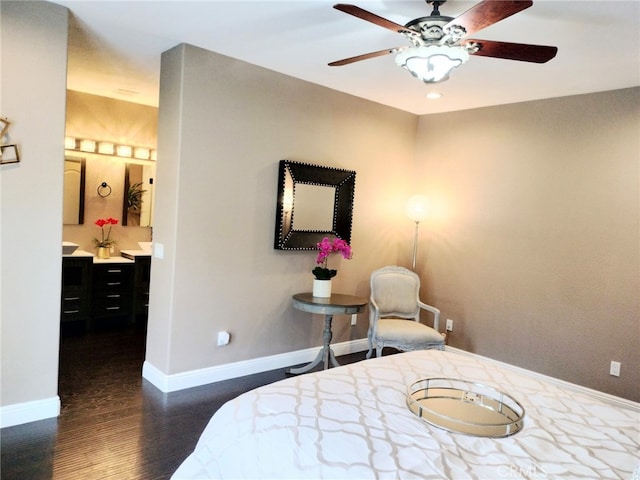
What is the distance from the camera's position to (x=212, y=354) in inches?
145

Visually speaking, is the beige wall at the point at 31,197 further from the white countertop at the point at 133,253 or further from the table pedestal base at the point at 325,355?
the white countertop at the point at 133,253

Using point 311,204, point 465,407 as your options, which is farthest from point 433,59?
point 311,204

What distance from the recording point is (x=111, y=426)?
9.36 feet

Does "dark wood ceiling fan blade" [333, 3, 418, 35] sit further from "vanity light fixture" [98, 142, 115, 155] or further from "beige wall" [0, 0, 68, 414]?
"vanity light fixture" [98, 142, 115, 155]

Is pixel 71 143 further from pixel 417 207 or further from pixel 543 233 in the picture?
pixel 543 233

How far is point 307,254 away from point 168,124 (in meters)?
1.65

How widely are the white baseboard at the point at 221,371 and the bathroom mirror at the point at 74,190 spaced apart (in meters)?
2.24

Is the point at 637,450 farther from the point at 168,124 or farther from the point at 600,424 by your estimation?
the point at 168,124

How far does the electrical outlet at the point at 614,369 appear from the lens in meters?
3.64

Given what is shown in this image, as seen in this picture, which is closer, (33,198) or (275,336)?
(33,198)

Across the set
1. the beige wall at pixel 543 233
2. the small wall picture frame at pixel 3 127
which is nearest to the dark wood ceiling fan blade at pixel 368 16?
the small wall picture frame at pixel 3 127

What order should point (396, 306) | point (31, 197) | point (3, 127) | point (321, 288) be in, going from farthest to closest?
point (396, 306) → point (321, 288) → point (31, 197) → point (3, 127)

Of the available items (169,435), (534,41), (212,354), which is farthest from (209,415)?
(534,41)

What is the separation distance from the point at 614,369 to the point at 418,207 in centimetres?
220
